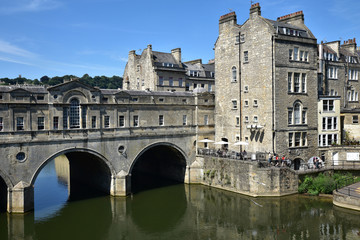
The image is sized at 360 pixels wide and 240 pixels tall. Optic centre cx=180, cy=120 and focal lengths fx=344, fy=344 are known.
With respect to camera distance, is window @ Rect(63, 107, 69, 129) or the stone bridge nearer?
the stone bridge

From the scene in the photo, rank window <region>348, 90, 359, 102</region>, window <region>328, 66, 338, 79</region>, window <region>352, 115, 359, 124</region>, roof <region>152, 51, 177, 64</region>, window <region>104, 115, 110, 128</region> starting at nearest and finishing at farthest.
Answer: window <region>104, 115, 110, 128</region> < window <region>352, 115, 359, 124</region> < window <region>328, 66, 338, 79</region> < window <region>348, 90, 359, 102</region> < roof <region>152, 51, 177, 64</region>

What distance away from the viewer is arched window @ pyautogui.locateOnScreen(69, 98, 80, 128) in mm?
35000

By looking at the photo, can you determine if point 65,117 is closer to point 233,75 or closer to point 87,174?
point 87,174

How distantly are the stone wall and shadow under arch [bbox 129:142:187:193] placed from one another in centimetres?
639

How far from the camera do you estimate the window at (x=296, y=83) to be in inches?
1567

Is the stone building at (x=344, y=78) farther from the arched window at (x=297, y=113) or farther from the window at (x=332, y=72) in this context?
the arched window at (x=297, y=113)

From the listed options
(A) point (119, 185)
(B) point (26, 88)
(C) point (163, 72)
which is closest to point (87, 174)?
(A) point (119, 185)

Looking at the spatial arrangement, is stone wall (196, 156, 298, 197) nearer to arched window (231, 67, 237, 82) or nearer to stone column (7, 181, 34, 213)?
arched window (231, 67, 237, 82)

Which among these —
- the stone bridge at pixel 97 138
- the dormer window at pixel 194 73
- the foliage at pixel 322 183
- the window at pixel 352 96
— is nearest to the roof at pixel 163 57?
→ the dormer window at pixel 194 73

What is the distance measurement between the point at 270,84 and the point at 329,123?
412 inches

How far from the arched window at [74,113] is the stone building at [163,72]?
20320mm

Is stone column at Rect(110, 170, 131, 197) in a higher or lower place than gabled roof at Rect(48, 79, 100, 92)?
lower

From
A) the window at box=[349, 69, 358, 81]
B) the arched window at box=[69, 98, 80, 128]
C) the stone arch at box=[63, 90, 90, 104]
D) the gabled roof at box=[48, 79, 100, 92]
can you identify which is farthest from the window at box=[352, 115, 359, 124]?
the arched window at box=[69, 98, 80, 128]

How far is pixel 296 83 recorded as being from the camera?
4053 cm
